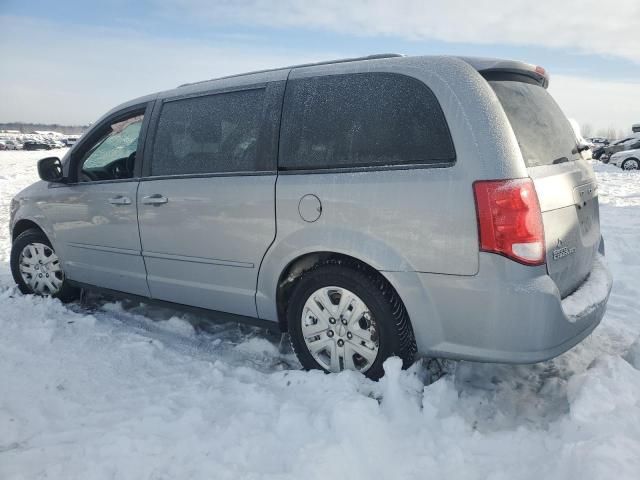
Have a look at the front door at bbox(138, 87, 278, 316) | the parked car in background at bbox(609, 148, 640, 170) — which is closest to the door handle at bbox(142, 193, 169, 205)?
the front door at bbox(138, 87, 278, 316)

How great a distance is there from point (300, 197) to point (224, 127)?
0.84 m

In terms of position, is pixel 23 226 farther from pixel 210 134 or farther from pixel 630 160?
pixel 630 160

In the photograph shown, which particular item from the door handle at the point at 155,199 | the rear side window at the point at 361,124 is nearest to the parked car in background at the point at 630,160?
the rear side window at the point at 361,124

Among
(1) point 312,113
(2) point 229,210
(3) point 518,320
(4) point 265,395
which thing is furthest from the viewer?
(2) point 229,210

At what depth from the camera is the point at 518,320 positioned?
2455 mm

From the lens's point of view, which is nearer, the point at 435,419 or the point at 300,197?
the point at 435,419

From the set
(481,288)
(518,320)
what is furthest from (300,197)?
(518,320)

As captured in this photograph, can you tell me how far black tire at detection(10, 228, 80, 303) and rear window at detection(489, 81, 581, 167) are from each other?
3860 mm

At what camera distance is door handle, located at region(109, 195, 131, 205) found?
150 inches

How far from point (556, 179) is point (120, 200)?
9.75 ft

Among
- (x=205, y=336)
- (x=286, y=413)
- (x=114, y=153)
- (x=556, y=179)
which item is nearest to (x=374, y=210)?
(x=556, y=179)

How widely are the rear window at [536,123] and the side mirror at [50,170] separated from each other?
3504mm

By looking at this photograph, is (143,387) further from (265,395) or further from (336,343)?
(336,343)

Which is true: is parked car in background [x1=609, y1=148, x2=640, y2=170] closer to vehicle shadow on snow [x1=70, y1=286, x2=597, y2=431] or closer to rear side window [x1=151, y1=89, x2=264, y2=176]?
vehicle shadow on snow [x1=70, y1=286, x2=597, y2=431]
